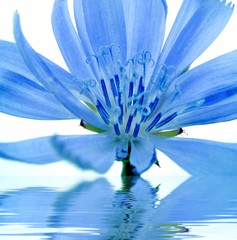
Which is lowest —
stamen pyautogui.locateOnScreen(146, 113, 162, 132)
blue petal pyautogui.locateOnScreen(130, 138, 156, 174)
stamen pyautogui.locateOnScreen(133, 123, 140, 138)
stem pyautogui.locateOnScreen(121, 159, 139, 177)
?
stem pyautogui.locateOnScreen(121, 159, 139, 177)

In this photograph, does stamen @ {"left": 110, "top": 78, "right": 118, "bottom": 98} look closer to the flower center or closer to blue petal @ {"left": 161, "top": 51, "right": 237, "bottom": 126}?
the flower center

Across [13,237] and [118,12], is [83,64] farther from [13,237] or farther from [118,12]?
[13,237]

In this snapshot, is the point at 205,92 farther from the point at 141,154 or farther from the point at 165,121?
the point at 141,154

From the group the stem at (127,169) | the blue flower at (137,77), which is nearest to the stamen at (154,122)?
the blue flower at (137,77)

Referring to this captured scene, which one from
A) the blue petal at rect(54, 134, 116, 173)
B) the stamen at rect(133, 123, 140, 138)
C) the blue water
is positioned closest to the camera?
the blue water

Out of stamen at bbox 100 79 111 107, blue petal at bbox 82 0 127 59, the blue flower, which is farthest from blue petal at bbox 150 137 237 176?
blue petal at bbox 82 0 127 59

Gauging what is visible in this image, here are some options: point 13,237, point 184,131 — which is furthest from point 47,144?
point 13,237

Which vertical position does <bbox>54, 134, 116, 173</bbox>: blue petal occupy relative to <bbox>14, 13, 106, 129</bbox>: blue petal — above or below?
below
